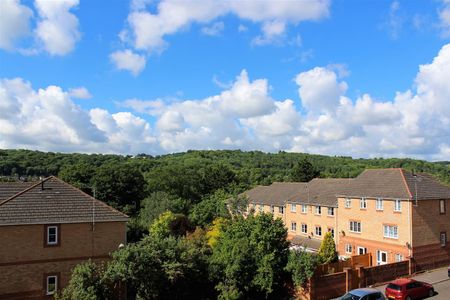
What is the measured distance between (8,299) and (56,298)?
152 inches

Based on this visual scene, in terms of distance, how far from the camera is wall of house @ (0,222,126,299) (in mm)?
24922

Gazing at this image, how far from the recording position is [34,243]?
84.3 feet

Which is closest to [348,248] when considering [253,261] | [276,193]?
[253,261]

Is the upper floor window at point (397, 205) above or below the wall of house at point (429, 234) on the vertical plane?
above

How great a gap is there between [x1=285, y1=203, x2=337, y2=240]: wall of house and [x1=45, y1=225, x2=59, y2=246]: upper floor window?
30.2 meters

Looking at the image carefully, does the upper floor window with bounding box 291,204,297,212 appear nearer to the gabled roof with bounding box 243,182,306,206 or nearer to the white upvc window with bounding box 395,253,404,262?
the gabled roof with bounding box 243,182,306,206

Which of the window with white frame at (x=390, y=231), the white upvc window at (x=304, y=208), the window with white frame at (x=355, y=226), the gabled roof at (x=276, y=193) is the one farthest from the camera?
the gabled roof at (x=276, y=193)

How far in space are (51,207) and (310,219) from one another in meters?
32.3

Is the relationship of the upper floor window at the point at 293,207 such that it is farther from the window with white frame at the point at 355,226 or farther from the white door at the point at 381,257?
the white door at the point at 381,257

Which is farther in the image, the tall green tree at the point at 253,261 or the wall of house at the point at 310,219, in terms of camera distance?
the wall of house at the point at 310,219

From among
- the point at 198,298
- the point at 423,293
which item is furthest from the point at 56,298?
the point at 423,293

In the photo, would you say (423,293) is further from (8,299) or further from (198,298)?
(8,299)

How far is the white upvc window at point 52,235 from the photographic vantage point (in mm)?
26225

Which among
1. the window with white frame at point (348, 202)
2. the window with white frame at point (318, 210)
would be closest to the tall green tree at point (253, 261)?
the window with white frame at point (348, 202)
